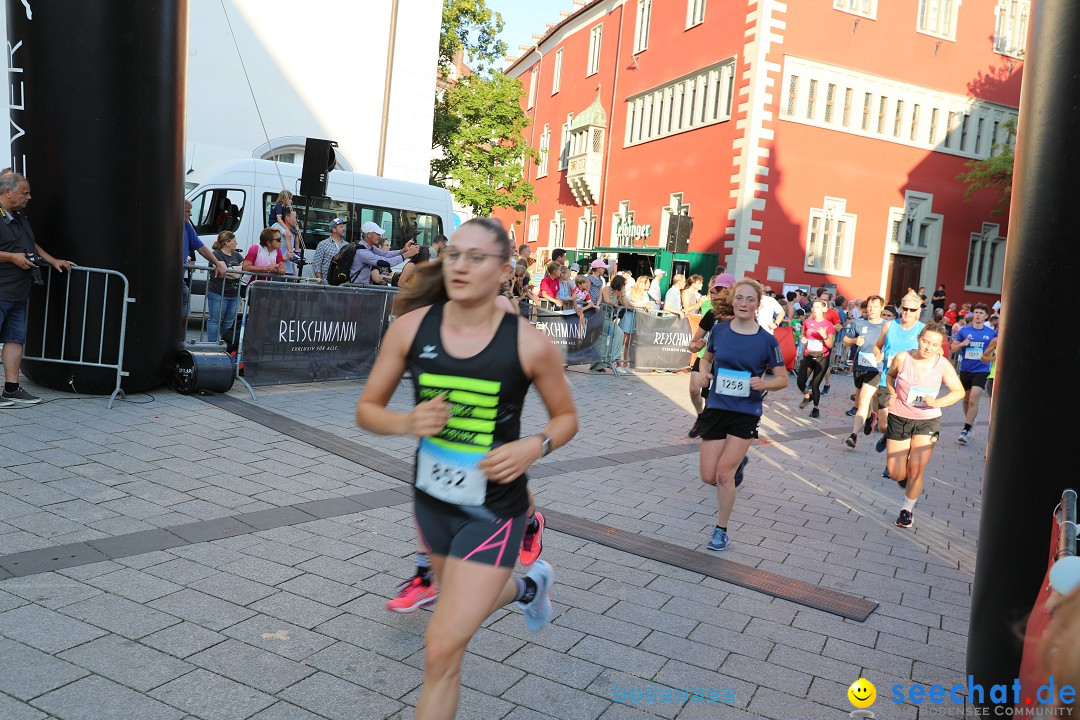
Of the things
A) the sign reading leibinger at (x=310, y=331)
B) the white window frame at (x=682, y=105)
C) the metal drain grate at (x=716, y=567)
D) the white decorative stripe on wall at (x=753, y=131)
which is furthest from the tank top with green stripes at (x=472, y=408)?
the white window frame at (x=682, y=105)

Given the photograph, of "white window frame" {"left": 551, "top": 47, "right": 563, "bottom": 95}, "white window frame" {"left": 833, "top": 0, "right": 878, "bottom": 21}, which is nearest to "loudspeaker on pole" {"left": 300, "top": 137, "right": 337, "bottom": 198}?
"white window frame" {"left": 833, "top": 0, "right": 878, "bottom": 21}

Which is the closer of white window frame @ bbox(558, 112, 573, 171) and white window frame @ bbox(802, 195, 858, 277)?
white window frame @ bbox(802, 195, 858, 277)

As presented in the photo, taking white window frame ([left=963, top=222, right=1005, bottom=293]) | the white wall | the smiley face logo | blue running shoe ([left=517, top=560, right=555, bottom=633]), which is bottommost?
the smiley face logo

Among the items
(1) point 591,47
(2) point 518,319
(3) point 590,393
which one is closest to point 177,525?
(2) point 518,319

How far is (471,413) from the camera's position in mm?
2955

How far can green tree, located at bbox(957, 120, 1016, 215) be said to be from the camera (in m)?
29.0

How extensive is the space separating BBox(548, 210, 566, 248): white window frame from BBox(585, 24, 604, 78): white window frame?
6.71 meters

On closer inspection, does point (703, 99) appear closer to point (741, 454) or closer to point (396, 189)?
point (396, 189)

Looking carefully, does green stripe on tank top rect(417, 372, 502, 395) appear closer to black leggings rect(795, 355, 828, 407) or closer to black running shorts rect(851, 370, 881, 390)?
black running shorts rect(851, 370, 881, 390)

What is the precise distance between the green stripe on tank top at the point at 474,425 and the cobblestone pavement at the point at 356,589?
1.13 m

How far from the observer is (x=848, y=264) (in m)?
29.3

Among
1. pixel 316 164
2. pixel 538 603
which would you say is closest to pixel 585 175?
pixel 316 164

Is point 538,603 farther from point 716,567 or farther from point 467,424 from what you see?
point 716,567

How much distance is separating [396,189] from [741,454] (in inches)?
492
